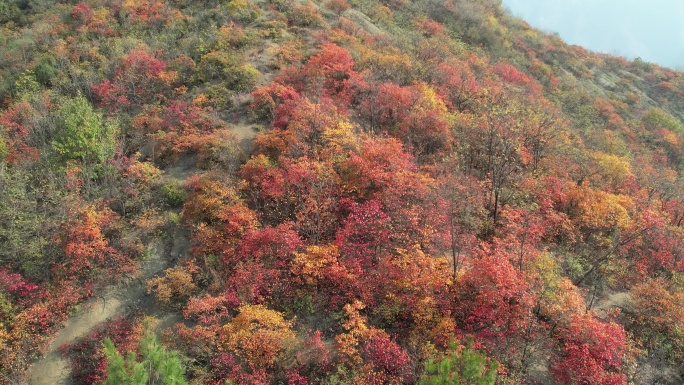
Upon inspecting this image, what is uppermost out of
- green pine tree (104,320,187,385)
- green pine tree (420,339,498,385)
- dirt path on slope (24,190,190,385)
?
green pine tree (420,339,498,385)

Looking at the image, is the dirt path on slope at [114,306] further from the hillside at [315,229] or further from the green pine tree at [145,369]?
the green pine tree at [145,369]

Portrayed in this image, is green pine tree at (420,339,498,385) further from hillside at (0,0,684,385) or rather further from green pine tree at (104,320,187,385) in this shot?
green pine tree at (104,320,187,385)

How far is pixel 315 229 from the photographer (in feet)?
95.3

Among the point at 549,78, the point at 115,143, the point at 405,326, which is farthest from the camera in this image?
the point at 549,78

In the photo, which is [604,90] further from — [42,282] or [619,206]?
[42,282]

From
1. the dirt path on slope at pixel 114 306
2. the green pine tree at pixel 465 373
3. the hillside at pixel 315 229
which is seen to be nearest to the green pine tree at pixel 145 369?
the hillside at pixel 315 229

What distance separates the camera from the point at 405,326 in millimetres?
25125

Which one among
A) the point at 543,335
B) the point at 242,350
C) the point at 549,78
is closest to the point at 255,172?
the point at 242,350

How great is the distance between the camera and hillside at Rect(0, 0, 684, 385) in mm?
22609

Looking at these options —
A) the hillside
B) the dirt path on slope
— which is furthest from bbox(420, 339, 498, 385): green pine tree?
the dirt path on slope

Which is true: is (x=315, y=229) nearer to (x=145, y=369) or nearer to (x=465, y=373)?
(x=145, y=369)

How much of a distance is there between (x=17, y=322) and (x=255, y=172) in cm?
1821

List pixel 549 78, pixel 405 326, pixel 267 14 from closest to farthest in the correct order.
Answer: pixel 405 326, pixel 267 14, pixel 549 78

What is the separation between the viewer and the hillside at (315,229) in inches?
890
